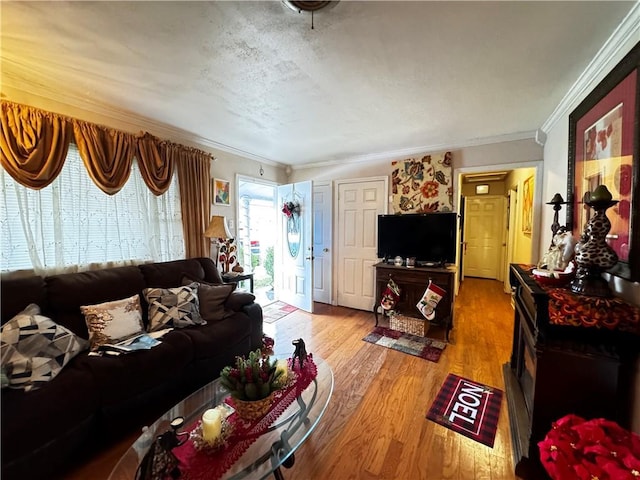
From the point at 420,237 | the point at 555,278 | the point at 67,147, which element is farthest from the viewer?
the point at 420,237

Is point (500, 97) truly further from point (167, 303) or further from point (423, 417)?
point (167, 303)

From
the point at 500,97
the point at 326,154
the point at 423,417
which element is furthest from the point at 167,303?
the point at 500,97

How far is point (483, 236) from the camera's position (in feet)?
20.6

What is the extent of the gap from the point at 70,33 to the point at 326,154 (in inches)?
117

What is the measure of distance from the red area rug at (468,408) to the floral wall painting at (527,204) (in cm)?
288

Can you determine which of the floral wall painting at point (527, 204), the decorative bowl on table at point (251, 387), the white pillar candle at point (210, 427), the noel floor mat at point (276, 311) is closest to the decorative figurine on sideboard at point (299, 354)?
the decorative bowl on table at point (251, 387)

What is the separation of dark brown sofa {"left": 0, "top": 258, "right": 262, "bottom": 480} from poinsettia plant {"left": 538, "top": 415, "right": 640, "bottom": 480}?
2.11m

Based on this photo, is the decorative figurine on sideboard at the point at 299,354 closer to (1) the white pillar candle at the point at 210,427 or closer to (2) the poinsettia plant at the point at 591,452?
(1) the white pillar candle at the point at 210,427

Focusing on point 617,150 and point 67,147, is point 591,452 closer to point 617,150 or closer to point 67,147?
point 617,150

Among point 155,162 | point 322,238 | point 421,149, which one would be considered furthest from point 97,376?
point 421,149

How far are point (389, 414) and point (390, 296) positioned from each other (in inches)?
62.2

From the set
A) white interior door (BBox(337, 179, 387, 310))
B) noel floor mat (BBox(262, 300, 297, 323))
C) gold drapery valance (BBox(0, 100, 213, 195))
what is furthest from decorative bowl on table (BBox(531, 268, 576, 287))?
gold drapery valance (BBox(0, 100, 213, 195))

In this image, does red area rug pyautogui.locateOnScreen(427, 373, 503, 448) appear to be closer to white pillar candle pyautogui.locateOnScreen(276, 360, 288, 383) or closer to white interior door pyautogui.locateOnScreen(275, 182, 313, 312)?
white pillar candle pyautogui.locateOnScreen(276, 360, 288, 383)

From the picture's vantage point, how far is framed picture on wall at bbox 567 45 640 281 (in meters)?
1.25
